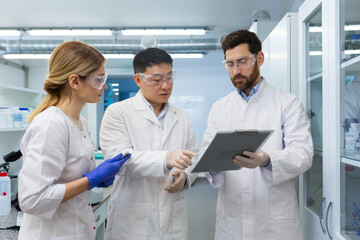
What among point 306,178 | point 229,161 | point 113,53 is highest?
point 113,53

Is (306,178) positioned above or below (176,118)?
below

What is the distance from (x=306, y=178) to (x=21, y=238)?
1.63 metres

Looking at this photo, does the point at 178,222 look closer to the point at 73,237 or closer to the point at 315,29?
the point at 73,237

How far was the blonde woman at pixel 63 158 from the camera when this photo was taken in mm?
1088

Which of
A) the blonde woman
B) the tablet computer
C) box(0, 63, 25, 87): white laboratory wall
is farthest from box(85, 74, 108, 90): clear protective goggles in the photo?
box(0, 63, 25, 87): white laboratory wall

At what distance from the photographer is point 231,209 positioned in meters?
1.59

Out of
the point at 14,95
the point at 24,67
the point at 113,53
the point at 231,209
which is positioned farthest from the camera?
the point at 24,67

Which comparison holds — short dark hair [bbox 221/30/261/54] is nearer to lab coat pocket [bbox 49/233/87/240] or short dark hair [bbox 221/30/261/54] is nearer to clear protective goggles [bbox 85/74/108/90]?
clear protective goggles [bbox 85/74/108/90]

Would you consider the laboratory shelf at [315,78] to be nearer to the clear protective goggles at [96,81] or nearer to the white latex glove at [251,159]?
the white latex glove at [251,159]

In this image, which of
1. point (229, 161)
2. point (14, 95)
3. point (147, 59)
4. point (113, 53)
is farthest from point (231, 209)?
point (113, 53)

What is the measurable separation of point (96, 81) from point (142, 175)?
524 mm

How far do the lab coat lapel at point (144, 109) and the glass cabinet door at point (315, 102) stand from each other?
0.97 m

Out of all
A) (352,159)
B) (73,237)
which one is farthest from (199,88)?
(73,237)

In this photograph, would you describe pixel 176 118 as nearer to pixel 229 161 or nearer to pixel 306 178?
pixel 229 161
